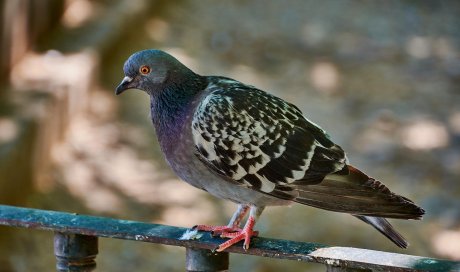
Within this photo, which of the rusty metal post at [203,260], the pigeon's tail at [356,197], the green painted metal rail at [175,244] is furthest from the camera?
the pigeon's tail at [356,197]

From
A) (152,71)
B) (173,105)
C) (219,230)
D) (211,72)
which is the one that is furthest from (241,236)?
(211,72)

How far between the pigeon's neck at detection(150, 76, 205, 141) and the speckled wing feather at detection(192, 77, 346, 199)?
0.25 feet

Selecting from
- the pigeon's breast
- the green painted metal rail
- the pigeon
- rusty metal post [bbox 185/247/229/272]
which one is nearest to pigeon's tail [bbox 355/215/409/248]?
the pigeon

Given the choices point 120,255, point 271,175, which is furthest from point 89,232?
point 120,255

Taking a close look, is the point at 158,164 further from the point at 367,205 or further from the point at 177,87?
the point at 367,205

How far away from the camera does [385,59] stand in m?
9.82

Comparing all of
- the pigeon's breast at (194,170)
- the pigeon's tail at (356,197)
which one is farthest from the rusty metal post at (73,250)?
the pigeon's tail at (356,197)

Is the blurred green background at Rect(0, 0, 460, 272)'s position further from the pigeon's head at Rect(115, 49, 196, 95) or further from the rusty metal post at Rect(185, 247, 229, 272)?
the rusty metal post at Rect(185, 247, 229, 272)

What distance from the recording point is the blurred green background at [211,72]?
610 centimetres

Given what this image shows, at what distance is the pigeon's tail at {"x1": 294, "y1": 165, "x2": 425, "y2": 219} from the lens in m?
2.63

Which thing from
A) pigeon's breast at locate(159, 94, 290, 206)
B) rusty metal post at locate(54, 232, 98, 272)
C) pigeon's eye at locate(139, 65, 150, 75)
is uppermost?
pigeon's eye at locate(139, 65, 150, 75)

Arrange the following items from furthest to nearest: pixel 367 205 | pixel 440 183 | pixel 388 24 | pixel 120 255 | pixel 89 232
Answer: pixel 388 24, pixel 440 183, pixel 120 255, pixel 367 205, pixel 89 232

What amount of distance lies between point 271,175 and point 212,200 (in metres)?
3.52

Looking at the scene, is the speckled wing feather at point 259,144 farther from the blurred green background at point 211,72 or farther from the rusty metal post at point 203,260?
the blurred green background at point 211,72
